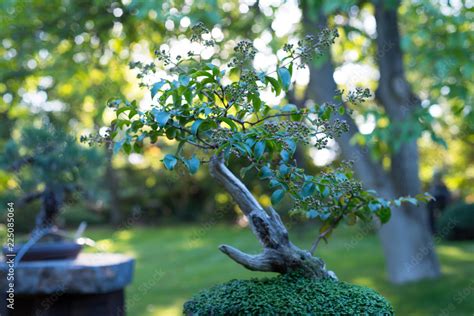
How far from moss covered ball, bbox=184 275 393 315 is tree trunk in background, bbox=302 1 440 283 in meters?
3.92

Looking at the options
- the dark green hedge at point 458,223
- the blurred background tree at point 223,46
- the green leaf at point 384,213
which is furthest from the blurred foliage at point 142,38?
the dark green hedge at point 458,223

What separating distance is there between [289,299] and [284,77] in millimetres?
804

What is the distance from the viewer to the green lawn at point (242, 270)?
17.7 feet

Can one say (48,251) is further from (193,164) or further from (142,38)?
(142,38)

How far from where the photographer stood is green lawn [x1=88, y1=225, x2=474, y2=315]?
5406mm

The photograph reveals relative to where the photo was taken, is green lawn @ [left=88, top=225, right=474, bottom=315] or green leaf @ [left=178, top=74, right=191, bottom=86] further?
green lawn @ [left=88, top=225, right=474, bottom=315]

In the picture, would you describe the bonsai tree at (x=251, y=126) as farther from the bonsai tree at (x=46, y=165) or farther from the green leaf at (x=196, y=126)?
the bonsai tree at (x=46, y=165)

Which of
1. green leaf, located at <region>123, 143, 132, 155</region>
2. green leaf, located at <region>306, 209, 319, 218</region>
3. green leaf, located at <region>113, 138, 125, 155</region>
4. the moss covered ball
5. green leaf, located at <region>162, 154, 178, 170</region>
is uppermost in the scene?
green leaf, located at <region>123, 143, 132, 155</region>

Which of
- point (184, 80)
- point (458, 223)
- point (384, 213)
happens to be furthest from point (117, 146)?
point (458, 223)

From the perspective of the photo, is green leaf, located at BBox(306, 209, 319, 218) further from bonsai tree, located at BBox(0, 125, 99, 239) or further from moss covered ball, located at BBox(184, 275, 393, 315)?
bonsai tree, located at BBox(0, 125, 99, 239)

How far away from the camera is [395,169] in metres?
6.05

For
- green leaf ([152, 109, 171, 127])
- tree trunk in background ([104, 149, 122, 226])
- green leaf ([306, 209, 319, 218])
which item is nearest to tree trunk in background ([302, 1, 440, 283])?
green leaf ([306, 209, 319, 218])

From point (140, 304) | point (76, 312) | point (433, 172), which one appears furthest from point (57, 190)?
point (433, 172)

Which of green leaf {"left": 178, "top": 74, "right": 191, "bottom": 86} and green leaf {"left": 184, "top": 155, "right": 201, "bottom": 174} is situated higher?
green leaf {"left": 178, "top": 74, "right": 191, "bottom": 86}
